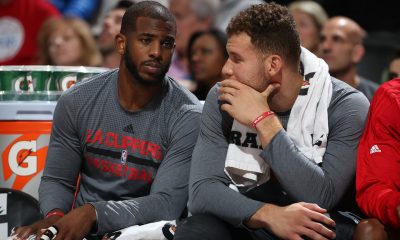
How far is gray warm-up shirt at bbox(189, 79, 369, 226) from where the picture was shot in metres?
3.06

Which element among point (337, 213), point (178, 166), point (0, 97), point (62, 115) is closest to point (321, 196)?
point (337, 213)

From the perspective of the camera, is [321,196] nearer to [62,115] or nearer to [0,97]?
[62,115]

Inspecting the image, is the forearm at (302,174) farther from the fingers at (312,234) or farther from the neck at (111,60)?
the neck at (111,60)

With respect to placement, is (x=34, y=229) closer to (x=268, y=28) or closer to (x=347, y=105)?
(x=268, y=28)

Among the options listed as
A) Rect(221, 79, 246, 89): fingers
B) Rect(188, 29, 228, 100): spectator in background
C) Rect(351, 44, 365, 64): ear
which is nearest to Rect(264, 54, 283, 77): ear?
Rect(221, 79, 246, 89): fingers

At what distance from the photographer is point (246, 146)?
327 centimetres

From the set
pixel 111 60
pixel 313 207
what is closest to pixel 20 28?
pixel 111 60

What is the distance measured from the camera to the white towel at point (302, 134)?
10.5ft

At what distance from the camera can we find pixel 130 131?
3.48 meters

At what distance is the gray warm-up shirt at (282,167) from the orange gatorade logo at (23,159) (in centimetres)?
89

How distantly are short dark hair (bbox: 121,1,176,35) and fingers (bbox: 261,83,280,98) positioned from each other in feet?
1.74

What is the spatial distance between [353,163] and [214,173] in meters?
0.53

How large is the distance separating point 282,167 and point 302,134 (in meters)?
0.23

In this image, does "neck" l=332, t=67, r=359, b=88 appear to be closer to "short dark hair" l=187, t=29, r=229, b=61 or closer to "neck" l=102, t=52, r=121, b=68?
"short dark hair" l=187, t=29, r=229, b=61
